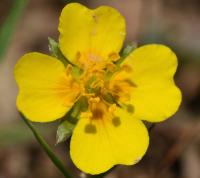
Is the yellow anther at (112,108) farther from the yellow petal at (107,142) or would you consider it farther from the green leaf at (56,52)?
the green leaf at (56,52)

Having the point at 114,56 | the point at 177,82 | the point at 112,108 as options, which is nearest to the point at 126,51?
the point at 114,56

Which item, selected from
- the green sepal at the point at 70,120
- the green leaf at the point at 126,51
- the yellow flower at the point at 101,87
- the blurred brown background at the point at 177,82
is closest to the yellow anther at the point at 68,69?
the yellow flower at the point at 101,87

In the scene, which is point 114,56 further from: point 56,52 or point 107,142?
point 107,142

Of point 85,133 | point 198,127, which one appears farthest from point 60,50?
point 198,127

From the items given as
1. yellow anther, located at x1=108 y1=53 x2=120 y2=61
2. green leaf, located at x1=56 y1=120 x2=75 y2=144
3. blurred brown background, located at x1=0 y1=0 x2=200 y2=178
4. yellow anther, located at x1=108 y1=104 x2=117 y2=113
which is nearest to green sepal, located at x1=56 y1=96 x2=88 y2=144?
green leaf, located at x1=56 y1=120 x2=75 y2=144

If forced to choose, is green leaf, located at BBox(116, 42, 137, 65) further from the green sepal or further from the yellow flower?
the green sepal

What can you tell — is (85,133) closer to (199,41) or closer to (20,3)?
(20,3)
